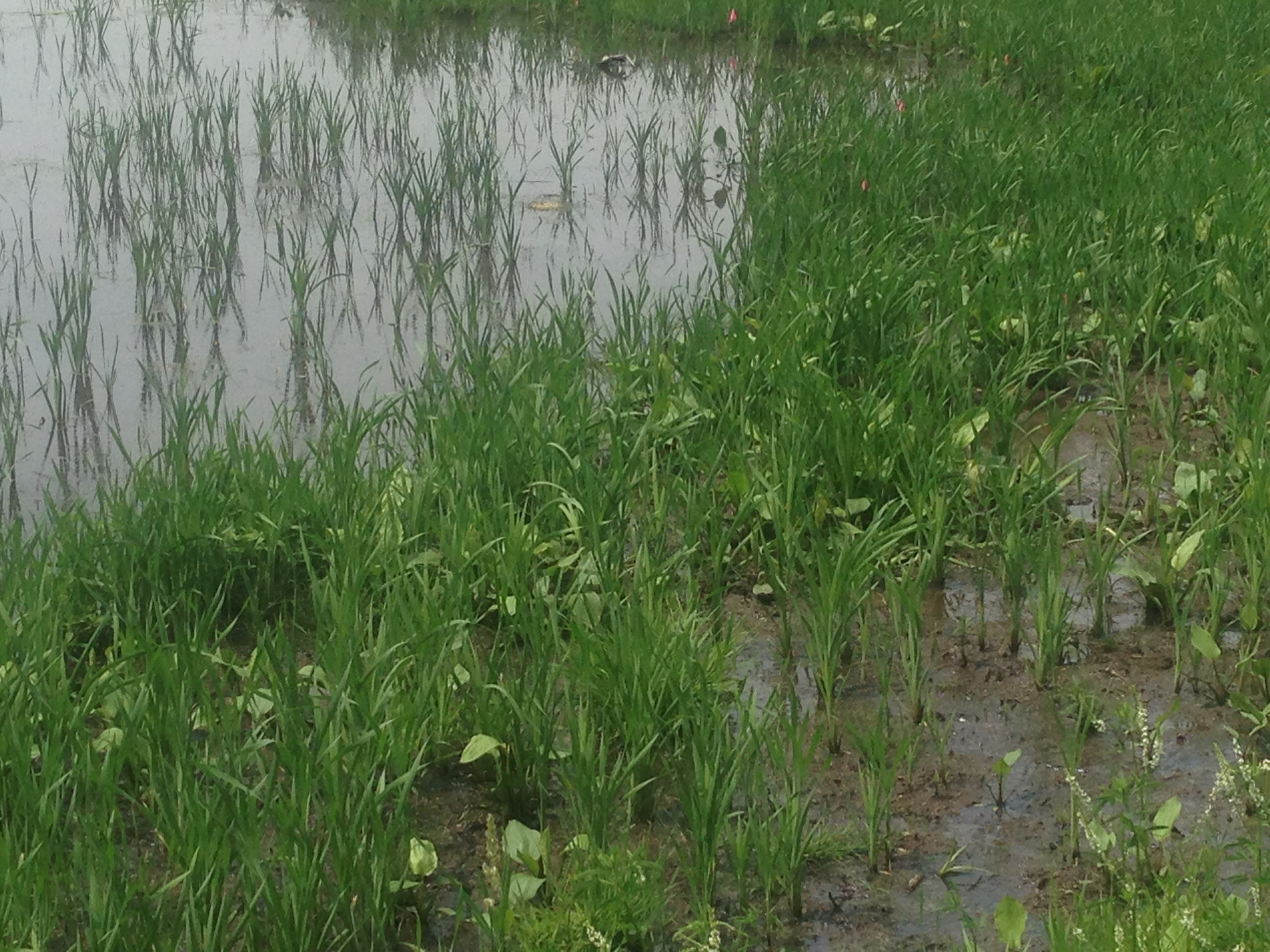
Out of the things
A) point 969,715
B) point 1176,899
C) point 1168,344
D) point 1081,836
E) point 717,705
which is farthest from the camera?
point 1168,344

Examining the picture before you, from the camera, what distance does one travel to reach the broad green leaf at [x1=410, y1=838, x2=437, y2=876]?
1846mm

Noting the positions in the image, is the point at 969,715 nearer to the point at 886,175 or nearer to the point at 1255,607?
the point at 1255,607

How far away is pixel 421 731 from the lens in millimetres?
2082

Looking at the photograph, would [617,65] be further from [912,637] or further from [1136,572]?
[912,637]

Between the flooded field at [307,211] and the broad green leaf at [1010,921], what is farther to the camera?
the flooded field at [307,211]

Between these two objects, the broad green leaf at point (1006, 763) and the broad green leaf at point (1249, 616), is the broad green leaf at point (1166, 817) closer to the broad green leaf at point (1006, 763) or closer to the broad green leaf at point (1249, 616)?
the broad green leaf at point (1006, 763)

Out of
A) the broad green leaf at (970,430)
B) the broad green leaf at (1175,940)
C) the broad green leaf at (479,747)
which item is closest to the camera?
the broad green leaf at (1175,940)

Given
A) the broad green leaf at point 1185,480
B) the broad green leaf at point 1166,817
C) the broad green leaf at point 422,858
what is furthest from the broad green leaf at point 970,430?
the broad green leaf at point 422,858

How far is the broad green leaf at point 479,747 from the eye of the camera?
2.01 m

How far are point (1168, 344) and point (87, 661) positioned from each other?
233 centimetres

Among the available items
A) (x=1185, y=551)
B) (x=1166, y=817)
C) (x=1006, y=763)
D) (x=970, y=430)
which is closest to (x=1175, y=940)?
(x=1166, y=817)

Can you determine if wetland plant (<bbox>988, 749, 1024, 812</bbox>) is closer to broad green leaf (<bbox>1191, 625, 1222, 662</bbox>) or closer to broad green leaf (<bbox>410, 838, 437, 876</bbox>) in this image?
broad green leaf (<bbox>1191, 625, 1222, 662</bbox>)

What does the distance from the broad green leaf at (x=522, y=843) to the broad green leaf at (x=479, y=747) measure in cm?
15

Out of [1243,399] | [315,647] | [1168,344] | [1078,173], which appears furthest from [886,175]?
[315,647]
